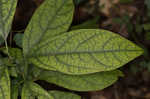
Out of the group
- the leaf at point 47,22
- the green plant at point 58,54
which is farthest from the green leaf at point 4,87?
the leaf at point 47,22

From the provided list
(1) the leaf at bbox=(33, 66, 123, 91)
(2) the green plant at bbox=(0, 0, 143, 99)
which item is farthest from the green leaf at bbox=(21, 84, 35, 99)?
(1) the leaf at bbox=(33, 66, 123, 91)

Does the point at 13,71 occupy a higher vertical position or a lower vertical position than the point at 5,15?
lower

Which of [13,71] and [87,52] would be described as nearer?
[87,52]

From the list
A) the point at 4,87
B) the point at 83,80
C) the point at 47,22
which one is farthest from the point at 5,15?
the point at 83,80

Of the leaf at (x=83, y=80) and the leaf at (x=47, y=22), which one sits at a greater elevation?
the leaf at (x=47, y=22)

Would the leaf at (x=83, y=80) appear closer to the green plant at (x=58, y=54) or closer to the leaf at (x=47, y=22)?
the green plant at (x=58, y=54)

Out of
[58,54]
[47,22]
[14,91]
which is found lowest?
[14,91]

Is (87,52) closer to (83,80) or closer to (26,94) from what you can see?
(83,80)
